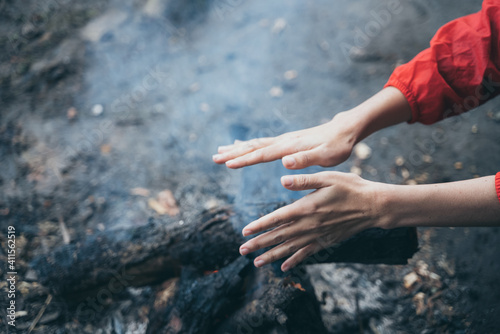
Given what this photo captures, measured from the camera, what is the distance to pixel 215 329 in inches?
73.1

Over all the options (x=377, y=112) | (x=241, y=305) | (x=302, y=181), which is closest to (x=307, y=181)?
(x=302, y=181)

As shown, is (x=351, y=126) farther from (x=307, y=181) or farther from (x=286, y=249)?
(x=286, y=249)

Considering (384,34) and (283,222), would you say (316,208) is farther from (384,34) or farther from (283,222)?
(384,34)

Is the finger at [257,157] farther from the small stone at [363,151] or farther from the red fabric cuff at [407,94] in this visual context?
the small stone at [363,151]

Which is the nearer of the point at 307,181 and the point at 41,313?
the point at 307,181

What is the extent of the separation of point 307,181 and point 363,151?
2.08 meters

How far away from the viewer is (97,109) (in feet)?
12.6

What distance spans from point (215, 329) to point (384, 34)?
15.0 ft

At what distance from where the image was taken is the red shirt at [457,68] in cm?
170

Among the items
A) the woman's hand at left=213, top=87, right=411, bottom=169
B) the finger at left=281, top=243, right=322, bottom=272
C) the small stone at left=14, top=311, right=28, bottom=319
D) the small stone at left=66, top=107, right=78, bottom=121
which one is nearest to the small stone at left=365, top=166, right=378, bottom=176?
the woman's hand at left=213, top=87, right=411, bottom=169

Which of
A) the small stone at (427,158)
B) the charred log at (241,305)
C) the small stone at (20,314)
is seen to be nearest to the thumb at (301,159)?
the charred log at (241,305)

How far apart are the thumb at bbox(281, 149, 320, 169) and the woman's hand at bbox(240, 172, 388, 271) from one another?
0.53 feet

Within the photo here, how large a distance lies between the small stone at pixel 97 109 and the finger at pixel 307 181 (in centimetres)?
338

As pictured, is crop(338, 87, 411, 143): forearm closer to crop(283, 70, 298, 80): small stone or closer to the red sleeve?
the red sleeve
